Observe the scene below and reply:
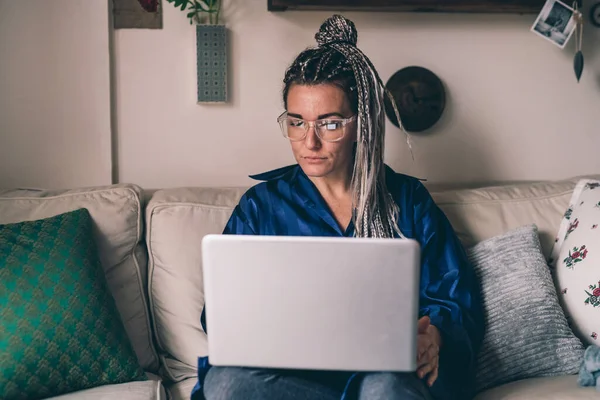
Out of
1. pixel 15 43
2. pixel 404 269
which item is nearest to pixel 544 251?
pixel 404 269

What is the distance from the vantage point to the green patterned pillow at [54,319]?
1487 millimetres

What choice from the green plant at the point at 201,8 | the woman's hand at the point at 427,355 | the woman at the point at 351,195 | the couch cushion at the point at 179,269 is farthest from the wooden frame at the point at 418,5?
the woman's hand at the point at 427,355

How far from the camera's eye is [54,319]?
60.1 inches

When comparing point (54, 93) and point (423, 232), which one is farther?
point (54, 93)

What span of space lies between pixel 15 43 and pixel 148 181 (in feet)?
1.91

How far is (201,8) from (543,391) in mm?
1441

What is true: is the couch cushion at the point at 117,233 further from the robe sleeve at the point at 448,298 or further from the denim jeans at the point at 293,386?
the robe sleeve at the point at 448,298

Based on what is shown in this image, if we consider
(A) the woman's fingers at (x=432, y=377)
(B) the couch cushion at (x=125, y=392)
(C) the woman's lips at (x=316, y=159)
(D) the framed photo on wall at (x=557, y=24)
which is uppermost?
(D) the framed photo on wall at (x=557, y=24)

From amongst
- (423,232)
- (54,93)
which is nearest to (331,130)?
(423,232)

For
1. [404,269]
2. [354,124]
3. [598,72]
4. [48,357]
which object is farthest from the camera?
[598,72]

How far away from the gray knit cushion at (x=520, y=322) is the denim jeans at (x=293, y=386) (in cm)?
34

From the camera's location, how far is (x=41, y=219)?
1.71 m

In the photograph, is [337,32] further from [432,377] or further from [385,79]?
[432,377]

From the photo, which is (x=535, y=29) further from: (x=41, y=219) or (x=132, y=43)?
(x=41, y=219)
